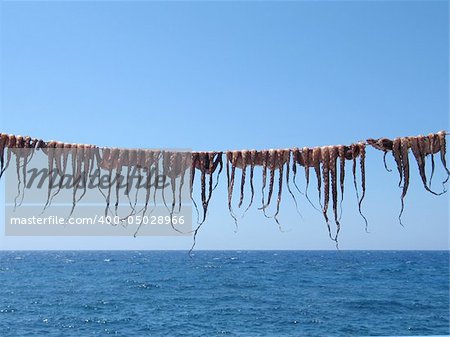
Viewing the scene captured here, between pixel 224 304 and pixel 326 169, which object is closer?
pixel 326 169

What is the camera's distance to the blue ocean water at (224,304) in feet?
135

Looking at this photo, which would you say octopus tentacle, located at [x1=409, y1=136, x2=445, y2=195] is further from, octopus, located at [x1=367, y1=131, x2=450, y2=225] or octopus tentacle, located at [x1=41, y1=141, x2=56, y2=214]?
octopus tentacle, located at [x1=41, y1=141, x2=56, y2=214]

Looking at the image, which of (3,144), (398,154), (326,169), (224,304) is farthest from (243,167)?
(224,304)

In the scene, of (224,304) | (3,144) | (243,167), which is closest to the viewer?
(3,144)

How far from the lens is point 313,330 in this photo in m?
40.5

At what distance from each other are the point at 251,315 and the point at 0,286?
39410 mm

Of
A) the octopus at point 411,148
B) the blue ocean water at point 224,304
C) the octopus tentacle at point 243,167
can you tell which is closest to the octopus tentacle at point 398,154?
the octopus at point 411,148

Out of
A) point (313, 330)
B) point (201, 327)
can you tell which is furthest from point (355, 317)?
point (201, 327)

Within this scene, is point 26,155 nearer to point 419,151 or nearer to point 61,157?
point 61,157

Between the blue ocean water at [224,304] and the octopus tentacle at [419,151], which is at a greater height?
the octopus tentacle at [419,151]

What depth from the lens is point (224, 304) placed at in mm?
52375

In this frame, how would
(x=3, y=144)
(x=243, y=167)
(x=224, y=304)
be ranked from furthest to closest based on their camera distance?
(x=224, y=304)
(x=243, y=167)
(x=3, y=144)

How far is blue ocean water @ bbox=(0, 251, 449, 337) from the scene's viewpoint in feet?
135

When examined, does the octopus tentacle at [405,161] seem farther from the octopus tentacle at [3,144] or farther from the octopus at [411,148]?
the octopus tentacle at [3,144]
